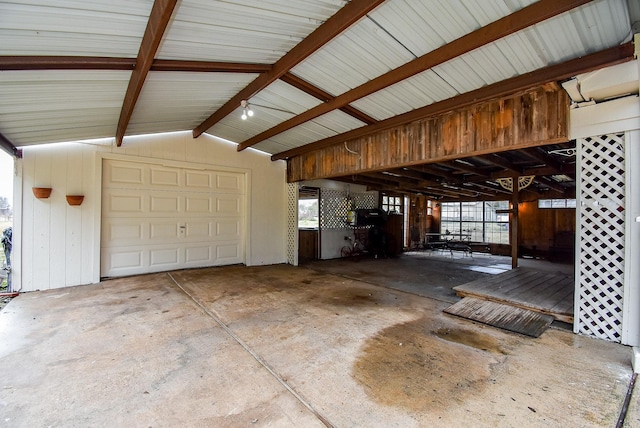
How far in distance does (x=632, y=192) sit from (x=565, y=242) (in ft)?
27.7

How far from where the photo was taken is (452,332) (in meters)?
3.08

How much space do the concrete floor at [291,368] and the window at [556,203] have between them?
29.1ft

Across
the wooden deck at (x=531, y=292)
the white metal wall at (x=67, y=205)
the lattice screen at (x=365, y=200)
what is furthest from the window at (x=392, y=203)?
the white metal wall at (x=67, y=205)

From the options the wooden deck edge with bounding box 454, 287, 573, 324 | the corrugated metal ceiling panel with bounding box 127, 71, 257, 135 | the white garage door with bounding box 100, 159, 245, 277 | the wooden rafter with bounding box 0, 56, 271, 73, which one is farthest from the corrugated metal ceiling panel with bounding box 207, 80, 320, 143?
the wooden deck edge with bounding box 454, 287, 573, 324

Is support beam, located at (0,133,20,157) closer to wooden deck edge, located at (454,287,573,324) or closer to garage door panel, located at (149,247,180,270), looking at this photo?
garage door panel, located at (149,247,180,270)

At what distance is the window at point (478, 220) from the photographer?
1116cm

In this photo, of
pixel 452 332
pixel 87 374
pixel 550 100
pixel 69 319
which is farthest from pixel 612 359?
pixel 69 319

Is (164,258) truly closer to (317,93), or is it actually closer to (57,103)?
(57,103)

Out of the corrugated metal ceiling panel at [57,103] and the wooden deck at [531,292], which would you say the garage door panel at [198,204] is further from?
the wooden deck at [531,292]

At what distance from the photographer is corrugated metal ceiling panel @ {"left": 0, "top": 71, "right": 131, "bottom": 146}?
2.88 m

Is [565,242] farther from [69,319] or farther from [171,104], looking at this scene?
[69,319]

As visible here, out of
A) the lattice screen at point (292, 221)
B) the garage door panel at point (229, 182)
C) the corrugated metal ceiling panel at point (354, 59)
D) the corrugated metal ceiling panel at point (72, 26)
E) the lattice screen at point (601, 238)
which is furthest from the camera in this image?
the lattice screen at point (292, 221)

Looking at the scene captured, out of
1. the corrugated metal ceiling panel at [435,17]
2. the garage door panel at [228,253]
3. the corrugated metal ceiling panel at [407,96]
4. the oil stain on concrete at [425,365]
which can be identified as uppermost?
the corrugated metal ceiling panel at [435,17]

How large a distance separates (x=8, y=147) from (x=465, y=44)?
6085 mm
